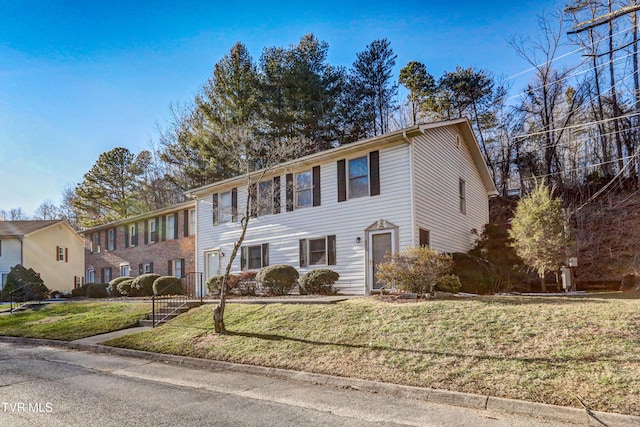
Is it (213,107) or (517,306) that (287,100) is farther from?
(517,306)

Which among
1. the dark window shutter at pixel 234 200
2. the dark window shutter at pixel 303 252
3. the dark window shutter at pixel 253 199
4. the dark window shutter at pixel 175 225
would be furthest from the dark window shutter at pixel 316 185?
the dark window shutter at pixel 175 225

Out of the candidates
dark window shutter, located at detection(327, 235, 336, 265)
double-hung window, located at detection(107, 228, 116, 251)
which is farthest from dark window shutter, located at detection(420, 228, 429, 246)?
double-hung window, located at detection(107, 228, 116, 251)

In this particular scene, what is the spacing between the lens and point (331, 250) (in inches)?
616

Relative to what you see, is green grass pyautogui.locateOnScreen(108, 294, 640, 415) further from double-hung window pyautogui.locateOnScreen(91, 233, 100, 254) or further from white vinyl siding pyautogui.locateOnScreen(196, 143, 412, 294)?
double-hung window pyautogui.locateOnScreen(91, 233, 100, 254)

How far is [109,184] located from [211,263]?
26.9 meters

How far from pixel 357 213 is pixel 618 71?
1498cm

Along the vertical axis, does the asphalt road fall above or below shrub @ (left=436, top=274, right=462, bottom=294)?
below

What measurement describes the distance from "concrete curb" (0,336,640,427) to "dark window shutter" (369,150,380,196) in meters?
8.06

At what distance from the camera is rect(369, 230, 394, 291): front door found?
14.3 metres

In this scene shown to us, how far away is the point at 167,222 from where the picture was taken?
1008 inches

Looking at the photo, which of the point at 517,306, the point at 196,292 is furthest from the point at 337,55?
the point at 517,306

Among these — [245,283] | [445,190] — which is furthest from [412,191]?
[245,283]

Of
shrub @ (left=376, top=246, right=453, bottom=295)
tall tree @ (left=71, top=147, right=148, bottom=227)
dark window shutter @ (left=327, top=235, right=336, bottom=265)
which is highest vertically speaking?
tall tree @ (left=71, top=147, right=148, bottom=227)

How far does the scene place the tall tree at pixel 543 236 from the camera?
15.6 meters
